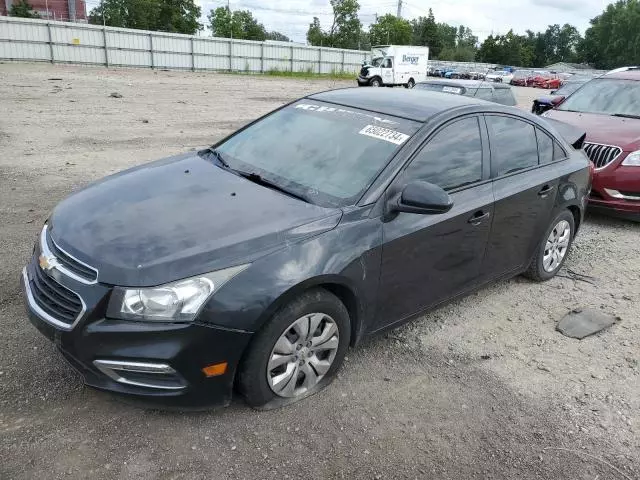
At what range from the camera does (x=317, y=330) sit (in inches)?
120

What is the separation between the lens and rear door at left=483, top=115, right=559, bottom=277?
409 cm

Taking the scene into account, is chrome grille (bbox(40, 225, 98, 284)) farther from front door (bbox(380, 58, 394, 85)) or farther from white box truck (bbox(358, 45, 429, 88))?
front door (bbox(380, 58, 394, 85))

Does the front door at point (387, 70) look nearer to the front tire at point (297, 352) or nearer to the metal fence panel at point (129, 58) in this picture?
the metal fence panel at point (129, 58)

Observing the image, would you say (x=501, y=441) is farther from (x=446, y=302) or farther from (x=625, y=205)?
(x=625, y=205)

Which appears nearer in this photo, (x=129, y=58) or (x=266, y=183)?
(x=266, y=183)

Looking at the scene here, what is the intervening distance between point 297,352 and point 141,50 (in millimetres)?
37352

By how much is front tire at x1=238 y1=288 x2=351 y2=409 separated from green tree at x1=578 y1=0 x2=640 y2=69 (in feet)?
348

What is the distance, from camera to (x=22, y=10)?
214 feet

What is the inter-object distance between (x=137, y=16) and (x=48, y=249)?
8413 centimetres

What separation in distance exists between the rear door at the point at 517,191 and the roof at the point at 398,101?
1.26ft

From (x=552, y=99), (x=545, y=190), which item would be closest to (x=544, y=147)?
(x=545, y=190)

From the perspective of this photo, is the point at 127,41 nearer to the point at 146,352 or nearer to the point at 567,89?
the point at 567,89

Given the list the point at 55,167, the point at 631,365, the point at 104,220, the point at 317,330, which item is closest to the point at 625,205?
the point at 631,365

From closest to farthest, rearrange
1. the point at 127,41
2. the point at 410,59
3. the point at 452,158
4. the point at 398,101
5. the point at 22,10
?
the point at 452,158
the point at 398,101
the point at 127,41
the point at 410,59
the point at 22,10
